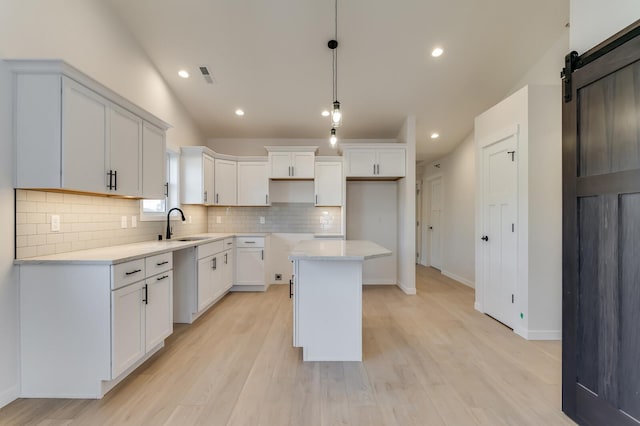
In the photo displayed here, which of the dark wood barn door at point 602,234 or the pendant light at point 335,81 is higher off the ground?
the pendant light at point 335,81

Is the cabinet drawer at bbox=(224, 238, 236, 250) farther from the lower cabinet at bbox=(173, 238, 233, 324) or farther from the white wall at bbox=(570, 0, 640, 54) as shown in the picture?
the white wall at bbox=(570, 0, 640, 54)

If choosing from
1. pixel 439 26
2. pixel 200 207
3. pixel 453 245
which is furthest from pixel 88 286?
pixel 453 245

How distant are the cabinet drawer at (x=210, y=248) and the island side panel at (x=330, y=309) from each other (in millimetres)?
1608

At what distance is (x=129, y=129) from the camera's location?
2.50 metres

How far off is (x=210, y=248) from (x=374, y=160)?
2860mm

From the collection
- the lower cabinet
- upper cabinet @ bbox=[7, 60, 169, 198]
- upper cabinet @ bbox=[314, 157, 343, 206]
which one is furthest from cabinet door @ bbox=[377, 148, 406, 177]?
upper cabinet @ bbox=[7, 60, 169, 198]

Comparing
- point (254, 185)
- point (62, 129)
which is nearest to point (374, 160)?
point (254, 185)

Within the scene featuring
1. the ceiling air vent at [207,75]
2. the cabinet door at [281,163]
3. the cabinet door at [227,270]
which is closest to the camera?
the ceiling air vent at [207,75]

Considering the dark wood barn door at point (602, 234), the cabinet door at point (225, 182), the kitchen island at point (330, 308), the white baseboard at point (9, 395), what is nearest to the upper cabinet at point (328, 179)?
the cabinet door at point (225, 182)

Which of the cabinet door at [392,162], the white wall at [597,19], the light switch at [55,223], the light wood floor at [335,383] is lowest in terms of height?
the light wood floor at [335,383]

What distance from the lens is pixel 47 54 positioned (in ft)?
6.84

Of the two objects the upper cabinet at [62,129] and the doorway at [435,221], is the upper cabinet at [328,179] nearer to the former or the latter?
the doorway at [435,221]

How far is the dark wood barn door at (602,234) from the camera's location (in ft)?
4.50

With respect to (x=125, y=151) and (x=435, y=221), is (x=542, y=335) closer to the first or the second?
(x=435, y=221)
